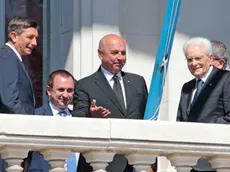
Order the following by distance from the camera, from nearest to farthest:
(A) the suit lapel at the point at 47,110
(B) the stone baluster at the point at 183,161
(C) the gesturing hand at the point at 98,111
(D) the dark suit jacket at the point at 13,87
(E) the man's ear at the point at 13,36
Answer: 1. (B) the stone baluster at the point at 183,161
2. (D) the dark suit jacket at the point at 13,87
3. (C) the gesturing hand at the point at 98,111
4. (E) the man's ear at the point at 13,36
5. (A) the suit lapel at the point at 47,110

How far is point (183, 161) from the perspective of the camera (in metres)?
9.93

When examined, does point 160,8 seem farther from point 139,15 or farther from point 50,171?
point 50,171

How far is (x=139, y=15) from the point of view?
12844 millimetres

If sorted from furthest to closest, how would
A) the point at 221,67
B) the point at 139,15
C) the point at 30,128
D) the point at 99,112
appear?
the point at 139,15, the point at 221,67, the point at 99,112, the point at 30,128

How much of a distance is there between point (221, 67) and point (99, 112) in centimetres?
128

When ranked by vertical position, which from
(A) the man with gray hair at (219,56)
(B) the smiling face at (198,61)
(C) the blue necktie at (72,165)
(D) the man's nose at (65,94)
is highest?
(A) the man with gray hair at (219,56)

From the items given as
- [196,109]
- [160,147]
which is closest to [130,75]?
[196,109]

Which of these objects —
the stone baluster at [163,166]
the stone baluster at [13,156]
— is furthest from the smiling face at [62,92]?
the stone baluster at [13,156]

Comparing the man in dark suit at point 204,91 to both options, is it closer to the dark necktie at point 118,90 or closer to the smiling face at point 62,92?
the dark necktie at point 118,90

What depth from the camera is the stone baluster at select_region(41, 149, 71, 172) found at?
31.9 ft

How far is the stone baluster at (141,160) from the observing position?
9844 millimetres

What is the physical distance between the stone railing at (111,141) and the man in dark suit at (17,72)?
681 millimetres

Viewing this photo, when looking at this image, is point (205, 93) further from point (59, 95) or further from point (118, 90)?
point (59, 95)

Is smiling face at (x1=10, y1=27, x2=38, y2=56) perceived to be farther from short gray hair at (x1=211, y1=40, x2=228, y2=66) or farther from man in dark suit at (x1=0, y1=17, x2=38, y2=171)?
short gray hair at (x1=211, y1=40, x2=228, y2=66)
